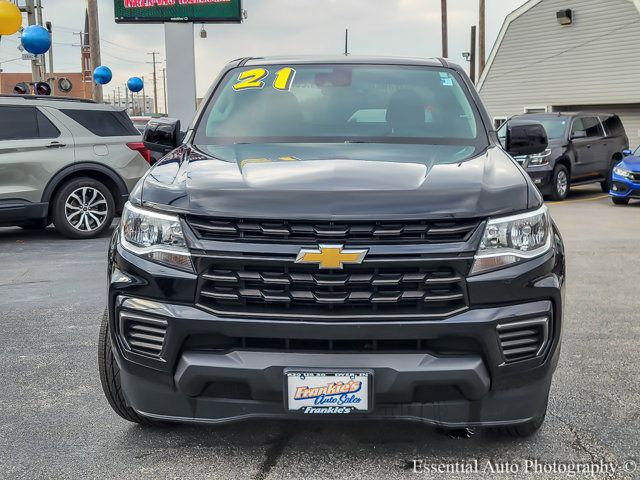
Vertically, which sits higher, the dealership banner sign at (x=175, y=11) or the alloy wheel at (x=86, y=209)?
the dealership banner sign at (x=175, y=11)

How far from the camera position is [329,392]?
2.70 metres

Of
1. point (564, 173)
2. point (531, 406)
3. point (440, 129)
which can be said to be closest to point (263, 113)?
point (440, 129)

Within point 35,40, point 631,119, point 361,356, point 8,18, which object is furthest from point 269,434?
point 631,119

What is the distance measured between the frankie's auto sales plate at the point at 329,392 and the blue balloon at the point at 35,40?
17743 mm

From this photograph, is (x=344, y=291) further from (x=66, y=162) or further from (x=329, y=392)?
(x=66, y=162)

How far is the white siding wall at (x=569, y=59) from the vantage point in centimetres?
2467

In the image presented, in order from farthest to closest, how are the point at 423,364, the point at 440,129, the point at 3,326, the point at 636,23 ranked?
the point at 636,23
the point at 3,326
the point at 440,129
the point at 423,364

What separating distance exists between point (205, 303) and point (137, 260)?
34 cm

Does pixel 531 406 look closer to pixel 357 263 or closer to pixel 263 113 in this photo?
pixel 357 263

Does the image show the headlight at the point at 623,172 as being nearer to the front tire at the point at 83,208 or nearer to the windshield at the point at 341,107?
the front tire at the point at 83,208

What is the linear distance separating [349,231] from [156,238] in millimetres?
750

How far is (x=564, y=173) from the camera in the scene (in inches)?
639

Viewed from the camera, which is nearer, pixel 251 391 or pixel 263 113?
pixel 251 391

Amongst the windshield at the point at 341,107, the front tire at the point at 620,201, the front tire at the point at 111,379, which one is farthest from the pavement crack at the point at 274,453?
the front tire at the point at 620,201
